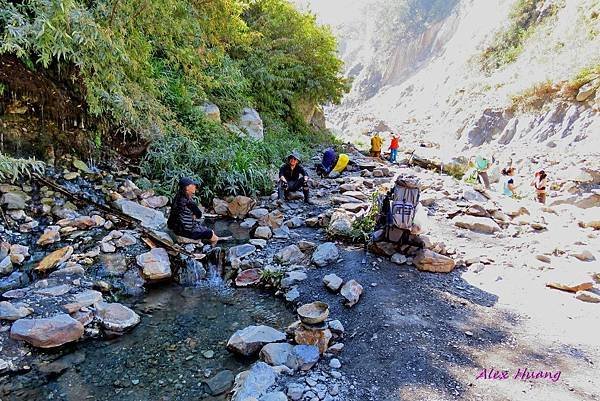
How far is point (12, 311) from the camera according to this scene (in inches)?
129

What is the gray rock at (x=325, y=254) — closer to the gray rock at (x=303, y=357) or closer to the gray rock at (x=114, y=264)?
the gray rock at (x=303, y=357)

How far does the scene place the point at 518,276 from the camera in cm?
439

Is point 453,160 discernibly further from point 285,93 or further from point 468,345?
point 468,345

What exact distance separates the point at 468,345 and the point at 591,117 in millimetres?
12384

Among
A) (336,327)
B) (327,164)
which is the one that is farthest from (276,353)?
(327,164)

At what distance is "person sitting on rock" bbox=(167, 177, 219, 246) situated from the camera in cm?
512

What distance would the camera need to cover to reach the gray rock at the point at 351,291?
3.75 m

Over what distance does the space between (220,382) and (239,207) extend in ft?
12.4

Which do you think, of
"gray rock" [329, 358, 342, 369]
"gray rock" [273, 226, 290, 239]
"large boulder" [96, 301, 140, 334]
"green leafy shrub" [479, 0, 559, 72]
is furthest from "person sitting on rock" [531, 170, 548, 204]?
"green leafy shrub" [479, 0, 559, 72]

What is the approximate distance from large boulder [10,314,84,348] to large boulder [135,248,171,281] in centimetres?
103

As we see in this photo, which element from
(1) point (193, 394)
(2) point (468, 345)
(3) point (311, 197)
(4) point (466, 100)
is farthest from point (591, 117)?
(1) point (193, 394)

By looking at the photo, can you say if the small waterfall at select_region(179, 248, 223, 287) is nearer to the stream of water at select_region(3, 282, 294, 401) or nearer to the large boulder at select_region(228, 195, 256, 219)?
the stream of water at select_region(3, 282, 294, 401)

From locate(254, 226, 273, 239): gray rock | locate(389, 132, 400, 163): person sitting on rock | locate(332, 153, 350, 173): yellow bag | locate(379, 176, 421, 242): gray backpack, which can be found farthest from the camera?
locate(389, 132, 400, 163): person sitting on rock

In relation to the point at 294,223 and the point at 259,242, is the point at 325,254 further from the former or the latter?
the point at 294,223
